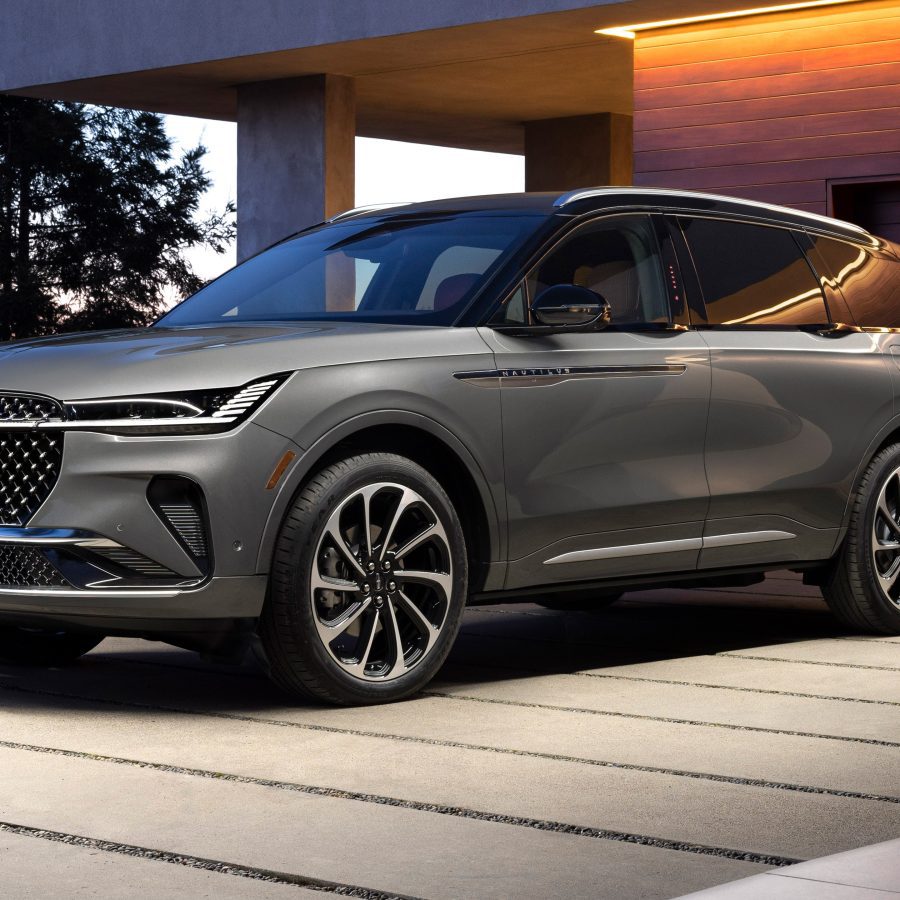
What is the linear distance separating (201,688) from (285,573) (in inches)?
36.9

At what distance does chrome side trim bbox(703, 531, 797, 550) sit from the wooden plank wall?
7.77 m

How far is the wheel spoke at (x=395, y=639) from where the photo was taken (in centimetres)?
585

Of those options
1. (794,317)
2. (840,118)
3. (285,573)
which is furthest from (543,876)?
(840,118)

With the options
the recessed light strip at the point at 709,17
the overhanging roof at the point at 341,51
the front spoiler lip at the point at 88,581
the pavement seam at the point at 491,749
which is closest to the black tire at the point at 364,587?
the pavement seam at the point at 491,749

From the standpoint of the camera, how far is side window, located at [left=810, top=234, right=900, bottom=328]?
7836 mm

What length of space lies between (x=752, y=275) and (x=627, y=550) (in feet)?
4.84

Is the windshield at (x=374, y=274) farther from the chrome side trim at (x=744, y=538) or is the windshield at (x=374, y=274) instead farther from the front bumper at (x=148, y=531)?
the chrome side trim at (x=744, y=538)

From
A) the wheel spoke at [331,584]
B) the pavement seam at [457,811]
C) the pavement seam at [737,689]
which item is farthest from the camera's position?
the pavement seam at [737,689]

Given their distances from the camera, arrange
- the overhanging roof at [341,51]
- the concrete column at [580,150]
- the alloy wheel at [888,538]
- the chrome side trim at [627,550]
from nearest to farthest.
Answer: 1. the chrome side trim at [627,550]
2. the alloy wheel at [888,538]
3. the overhanging roof at [341,51]
4. the concrete column at [580,150]

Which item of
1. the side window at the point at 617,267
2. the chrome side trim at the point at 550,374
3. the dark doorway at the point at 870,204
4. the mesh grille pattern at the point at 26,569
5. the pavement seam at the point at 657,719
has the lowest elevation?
the pavement seam at the point at 657,719

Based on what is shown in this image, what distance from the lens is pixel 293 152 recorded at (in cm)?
2005

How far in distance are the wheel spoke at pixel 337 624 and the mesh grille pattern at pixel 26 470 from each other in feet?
3.07

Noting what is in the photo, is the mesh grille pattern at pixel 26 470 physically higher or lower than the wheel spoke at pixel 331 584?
higher

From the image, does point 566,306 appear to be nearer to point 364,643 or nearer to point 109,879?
point 364,643
